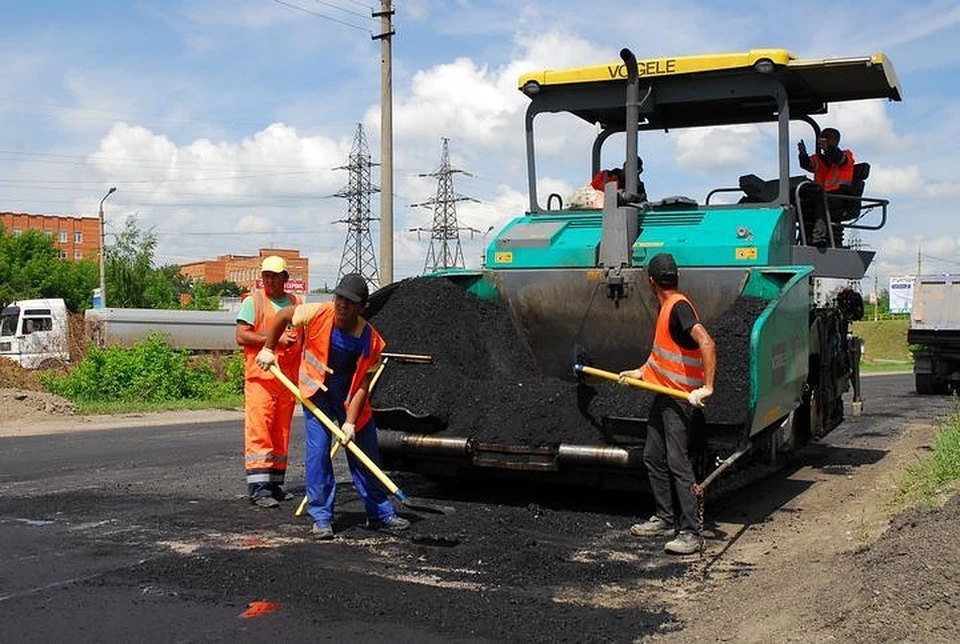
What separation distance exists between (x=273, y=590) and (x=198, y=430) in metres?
7.85

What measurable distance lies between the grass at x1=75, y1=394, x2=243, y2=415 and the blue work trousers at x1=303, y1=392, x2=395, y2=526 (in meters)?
9.68

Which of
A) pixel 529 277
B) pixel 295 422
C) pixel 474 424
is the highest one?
pixel 529 277

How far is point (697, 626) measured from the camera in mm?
3945

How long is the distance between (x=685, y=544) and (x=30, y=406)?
11.2 meters

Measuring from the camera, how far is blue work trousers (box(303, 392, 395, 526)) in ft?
18.0

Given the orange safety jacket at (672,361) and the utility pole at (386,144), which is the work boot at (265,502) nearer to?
the orange safety jacket at (672,361)

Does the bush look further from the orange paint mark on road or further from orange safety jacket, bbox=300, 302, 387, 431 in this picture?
the orange paint mark on road

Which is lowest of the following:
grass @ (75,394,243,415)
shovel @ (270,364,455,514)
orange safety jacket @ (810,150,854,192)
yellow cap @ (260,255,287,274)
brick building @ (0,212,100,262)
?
grass @ (75,394,243,415)

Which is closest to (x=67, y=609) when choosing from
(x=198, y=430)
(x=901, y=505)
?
(x=901, y=505)

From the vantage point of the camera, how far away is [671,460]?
5.42m

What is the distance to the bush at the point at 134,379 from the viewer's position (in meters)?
17.0

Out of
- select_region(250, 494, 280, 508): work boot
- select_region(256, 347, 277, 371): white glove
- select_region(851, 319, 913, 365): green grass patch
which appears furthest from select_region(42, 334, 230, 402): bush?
select_region(851, 319, 913, 365): green grass patch

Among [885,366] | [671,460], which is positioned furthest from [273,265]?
[885,366]

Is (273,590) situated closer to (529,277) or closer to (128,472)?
(529,277)
